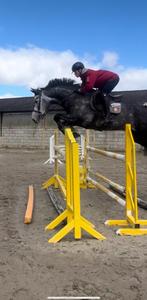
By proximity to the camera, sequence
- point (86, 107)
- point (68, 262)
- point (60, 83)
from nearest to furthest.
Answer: point (68, 262) → point (86, 107) → point (60, 83)

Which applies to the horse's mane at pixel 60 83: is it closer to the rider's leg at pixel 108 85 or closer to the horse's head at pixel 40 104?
the horse's head at pixel 40 104

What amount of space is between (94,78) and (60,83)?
2.30 ft

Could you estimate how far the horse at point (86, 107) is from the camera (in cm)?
556

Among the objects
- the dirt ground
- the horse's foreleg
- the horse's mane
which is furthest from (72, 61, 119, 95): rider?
the dirt ground

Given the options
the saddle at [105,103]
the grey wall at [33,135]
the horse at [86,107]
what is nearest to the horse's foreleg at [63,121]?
the horse at [86,107]

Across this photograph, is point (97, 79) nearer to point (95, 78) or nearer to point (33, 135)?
point (95, 78)

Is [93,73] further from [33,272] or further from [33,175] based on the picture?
[33,175]

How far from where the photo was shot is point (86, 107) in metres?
5.56

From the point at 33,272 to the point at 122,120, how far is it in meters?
3.05

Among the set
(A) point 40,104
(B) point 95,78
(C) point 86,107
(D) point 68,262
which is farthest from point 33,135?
(D) point 68,262

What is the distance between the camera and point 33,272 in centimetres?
333

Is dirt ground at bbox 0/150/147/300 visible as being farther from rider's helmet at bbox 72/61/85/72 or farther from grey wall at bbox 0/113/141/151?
grey wall at bbox 0/113/141/151

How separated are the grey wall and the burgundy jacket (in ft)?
48.9

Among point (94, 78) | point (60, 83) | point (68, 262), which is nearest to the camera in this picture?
point (68, 262)
